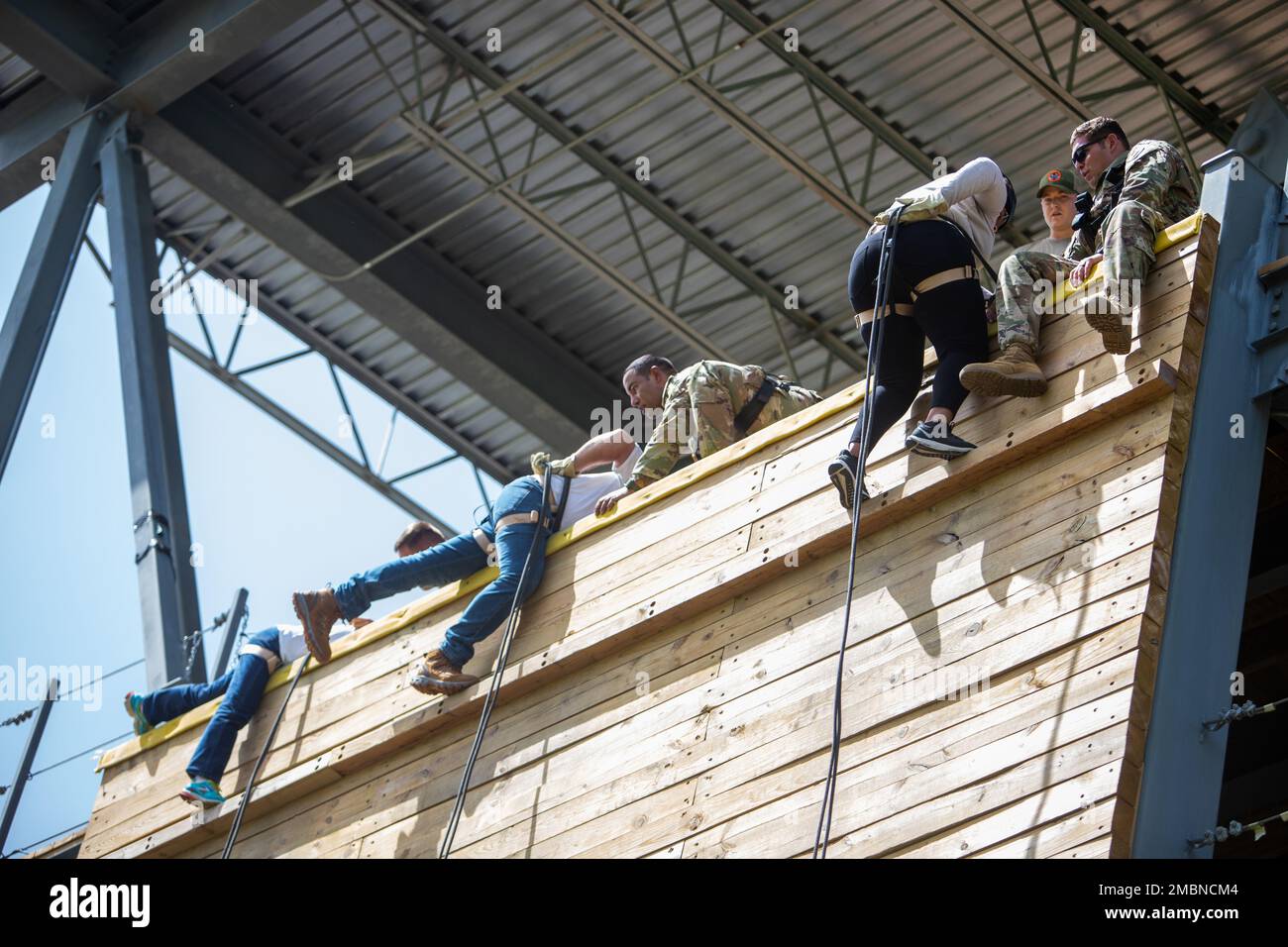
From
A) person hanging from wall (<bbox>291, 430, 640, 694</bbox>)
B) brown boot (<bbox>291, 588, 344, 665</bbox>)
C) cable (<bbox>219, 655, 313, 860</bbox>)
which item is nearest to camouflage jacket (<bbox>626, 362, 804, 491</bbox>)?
person hanging from wall (<bbox>291, 430, 640, 694</bbox>)

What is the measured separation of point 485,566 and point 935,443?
3.47m

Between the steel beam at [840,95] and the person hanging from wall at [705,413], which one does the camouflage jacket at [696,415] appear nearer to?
the person hanging from wall at [705,413]

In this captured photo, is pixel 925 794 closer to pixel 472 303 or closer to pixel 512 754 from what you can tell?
pixel 512 754

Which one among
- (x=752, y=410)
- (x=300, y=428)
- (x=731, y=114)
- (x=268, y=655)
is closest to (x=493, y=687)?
(x=752, y=410)

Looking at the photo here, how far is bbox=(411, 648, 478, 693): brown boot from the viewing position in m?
9.20

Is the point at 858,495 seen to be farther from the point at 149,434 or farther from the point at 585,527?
the point at 149,434

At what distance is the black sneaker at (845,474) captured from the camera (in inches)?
306

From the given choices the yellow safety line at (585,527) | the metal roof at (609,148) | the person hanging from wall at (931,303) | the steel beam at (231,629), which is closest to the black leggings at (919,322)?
the person hanging from wall at (931,303)

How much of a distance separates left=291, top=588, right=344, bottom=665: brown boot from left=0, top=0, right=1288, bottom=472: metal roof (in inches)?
233

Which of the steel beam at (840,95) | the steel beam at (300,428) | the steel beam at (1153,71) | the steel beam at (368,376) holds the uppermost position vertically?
the steel beam at (1153,71)

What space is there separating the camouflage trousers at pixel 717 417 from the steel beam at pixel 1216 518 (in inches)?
106

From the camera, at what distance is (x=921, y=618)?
7414 mm

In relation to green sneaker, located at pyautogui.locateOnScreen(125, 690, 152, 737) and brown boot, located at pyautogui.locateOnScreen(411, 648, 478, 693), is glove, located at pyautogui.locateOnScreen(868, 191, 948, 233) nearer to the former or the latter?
brown boot, located at pyautogui.locateOnScreen(411, 648, 478, 693)
